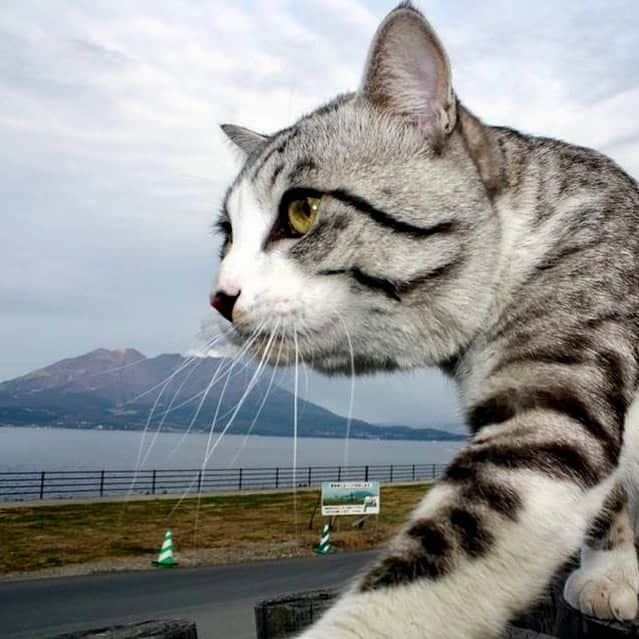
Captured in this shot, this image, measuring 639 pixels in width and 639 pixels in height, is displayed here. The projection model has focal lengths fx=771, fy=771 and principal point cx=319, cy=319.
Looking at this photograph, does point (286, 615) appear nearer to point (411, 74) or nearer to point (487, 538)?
point (487, 538)

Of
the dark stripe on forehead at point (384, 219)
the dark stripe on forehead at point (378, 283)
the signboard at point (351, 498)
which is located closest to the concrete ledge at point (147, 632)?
the dark stripe on forehead at point (378, 283)

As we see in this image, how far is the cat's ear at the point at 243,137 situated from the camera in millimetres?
3855

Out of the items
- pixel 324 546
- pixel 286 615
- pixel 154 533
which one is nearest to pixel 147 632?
pixel 286 615

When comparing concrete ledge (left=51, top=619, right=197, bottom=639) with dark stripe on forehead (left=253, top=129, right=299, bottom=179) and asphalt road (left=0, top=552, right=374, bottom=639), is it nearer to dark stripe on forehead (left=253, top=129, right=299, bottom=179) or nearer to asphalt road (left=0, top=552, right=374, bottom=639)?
dark stripe on forehead (left=253, top=129, right=299, bottom=179)

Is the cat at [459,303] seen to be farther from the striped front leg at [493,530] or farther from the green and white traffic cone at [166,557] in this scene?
the green and white traffic cone at [166,557]

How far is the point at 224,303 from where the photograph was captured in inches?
104

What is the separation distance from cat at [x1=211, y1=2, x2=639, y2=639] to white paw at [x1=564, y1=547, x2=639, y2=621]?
1 centimetres

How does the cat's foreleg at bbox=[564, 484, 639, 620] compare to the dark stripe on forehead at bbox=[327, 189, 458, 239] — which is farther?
the cat's foreleg at bbox=[564, 484, 639, 620]

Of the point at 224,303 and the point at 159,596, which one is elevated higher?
the point at 224,303

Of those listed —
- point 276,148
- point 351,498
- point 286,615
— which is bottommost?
point 351,498

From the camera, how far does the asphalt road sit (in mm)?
13234

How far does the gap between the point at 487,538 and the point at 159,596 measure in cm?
1521

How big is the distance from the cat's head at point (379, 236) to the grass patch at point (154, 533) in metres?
17.6

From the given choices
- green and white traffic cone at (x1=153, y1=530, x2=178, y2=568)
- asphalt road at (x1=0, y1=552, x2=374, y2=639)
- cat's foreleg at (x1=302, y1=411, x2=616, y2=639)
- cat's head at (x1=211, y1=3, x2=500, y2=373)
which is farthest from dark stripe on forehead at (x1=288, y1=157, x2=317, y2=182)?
green and white traffic cone at (x1=153, y1=530, x2=178, y2=568)
